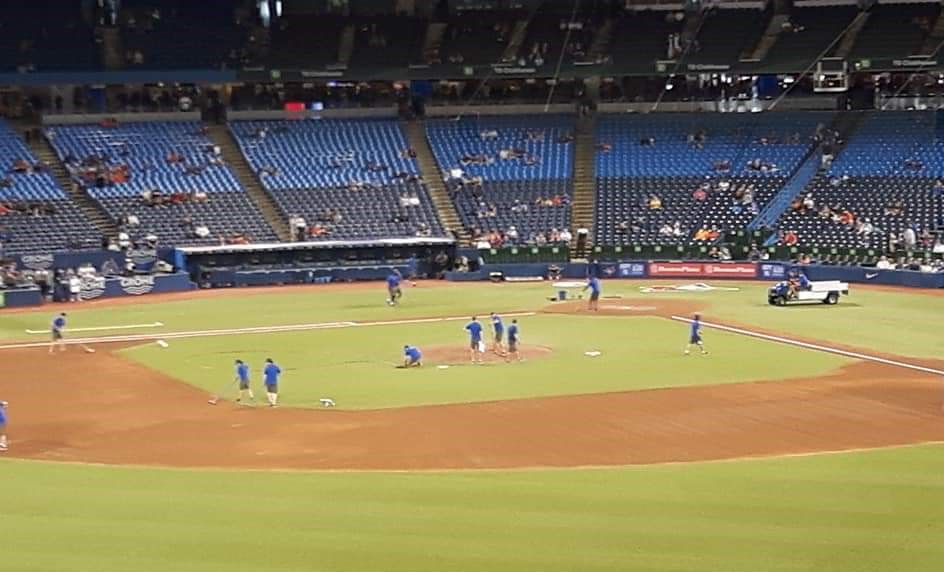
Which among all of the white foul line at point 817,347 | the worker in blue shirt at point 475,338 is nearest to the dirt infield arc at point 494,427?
the white foul line at point 817,347

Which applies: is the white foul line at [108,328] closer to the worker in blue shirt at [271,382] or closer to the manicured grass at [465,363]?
the manicured grass at [465,363]

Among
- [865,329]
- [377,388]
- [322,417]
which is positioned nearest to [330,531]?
[322,417]

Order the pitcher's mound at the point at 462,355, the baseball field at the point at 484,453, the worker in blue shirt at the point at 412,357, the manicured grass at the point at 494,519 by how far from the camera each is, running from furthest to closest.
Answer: the pitcher's mound at the point at 462,355
the worker in blue shirt at the point at 412,357
the baseball field at the point at 484,453
the manicured grass at the point at 494,519

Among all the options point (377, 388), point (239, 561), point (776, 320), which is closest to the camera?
point (239, 561)

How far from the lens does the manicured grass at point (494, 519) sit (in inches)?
664

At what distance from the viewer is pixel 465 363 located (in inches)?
1485

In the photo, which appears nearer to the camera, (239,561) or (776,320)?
(239,561)

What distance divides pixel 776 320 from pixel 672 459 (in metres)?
24.2

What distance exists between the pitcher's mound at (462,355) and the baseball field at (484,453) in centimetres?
21

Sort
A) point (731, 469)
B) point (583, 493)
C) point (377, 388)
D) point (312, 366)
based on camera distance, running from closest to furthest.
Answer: point (583, 493), point (731, 469), point (377, 388), point (312, 366)

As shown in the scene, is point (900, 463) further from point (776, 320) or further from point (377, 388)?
point (776, 320)

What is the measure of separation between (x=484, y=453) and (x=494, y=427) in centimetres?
270

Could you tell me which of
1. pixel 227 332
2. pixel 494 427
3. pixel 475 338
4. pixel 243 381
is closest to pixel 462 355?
pixel 475 338

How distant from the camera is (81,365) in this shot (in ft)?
127
